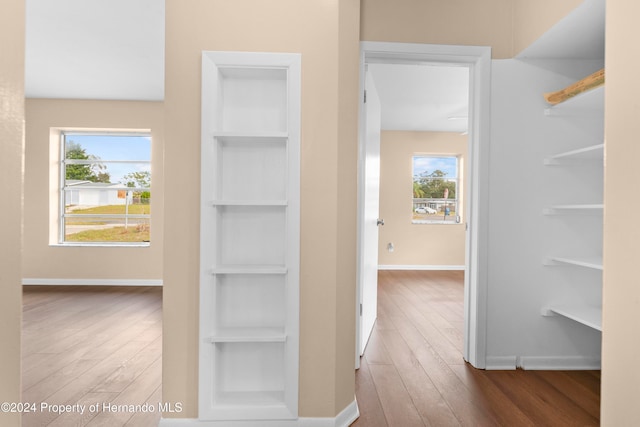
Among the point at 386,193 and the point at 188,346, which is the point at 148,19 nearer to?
the point at 188,346

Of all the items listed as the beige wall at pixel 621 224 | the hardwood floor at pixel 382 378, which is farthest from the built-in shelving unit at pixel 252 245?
the beige wall at pixel 621 224

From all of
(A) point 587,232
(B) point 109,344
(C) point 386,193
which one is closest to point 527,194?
(A) point 587,232

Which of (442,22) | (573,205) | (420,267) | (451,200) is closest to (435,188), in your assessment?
(451,200)

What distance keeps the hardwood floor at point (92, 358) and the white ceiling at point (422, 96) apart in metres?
3.09

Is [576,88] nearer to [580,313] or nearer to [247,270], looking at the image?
[580,313]

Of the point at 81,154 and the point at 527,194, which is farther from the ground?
the point at 81,154

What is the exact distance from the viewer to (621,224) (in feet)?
4.52

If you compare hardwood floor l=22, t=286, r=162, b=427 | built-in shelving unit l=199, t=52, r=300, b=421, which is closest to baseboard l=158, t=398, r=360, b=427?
built-in shelving unit l=199, t=52, r=300, b=421

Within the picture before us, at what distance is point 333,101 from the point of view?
1.86 meters

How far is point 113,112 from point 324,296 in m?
4.86

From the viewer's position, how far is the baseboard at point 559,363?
105 inches

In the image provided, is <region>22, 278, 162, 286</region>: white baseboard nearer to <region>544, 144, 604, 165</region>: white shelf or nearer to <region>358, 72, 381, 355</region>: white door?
<region>358, 72, 381, 355</region>: white door

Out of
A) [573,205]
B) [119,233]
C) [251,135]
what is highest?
[251,135]

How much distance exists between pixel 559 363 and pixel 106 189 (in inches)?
225
